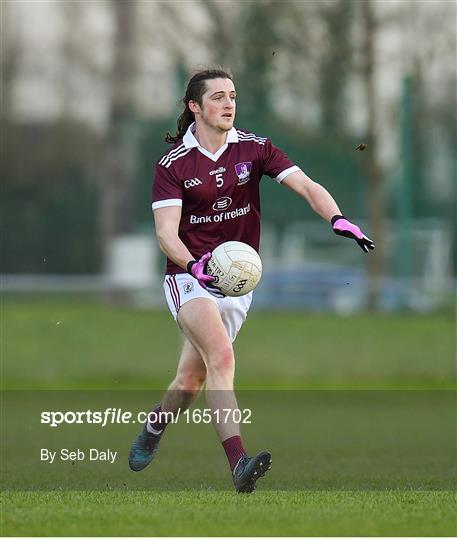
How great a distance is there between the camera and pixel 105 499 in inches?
285

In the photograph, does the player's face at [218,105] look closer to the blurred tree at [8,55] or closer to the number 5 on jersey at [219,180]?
the number 5 on jersey at [219,180]

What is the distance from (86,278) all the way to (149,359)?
218 centimetres

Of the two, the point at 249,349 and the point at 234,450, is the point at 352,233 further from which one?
the point at 249,349

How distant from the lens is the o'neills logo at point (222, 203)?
8.10 m

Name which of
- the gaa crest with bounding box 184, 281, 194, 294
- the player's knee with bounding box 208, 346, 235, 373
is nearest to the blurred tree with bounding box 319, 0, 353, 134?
the gaa crest with bounding box 184, 281, 194, 294

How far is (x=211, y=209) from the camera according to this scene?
26.6 feet

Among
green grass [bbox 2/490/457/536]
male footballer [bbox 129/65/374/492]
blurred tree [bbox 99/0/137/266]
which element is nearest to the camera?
green grass [bbox 2/490/457/536]

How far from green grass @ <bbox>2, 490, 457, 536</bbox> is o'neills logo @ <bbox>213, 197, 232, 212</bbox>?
1598 millimetres

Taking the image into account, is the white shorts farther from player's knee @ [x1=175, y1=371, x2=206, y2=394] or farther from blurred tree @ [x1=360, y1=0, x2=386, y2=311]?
blurred tree @ [x1=360, y1=0, x2=386, y2=311]

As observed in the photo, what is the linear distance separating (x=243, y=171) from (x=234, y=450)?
1.58 meters

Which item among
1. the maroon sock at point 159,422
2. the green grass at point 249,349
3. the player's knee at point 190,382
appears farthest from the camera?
the green grass at point 249,349

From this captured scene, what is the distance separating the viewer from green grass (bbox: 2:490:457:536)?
20.3 feet

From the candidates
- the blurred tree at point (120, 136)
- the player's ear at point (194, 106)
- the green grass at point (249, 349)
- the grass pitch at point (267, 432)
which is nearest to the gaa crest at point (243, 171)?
the player's ear at point (194, 106)

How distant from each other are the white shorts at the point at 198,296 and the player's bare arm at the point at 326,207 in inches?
25.7
